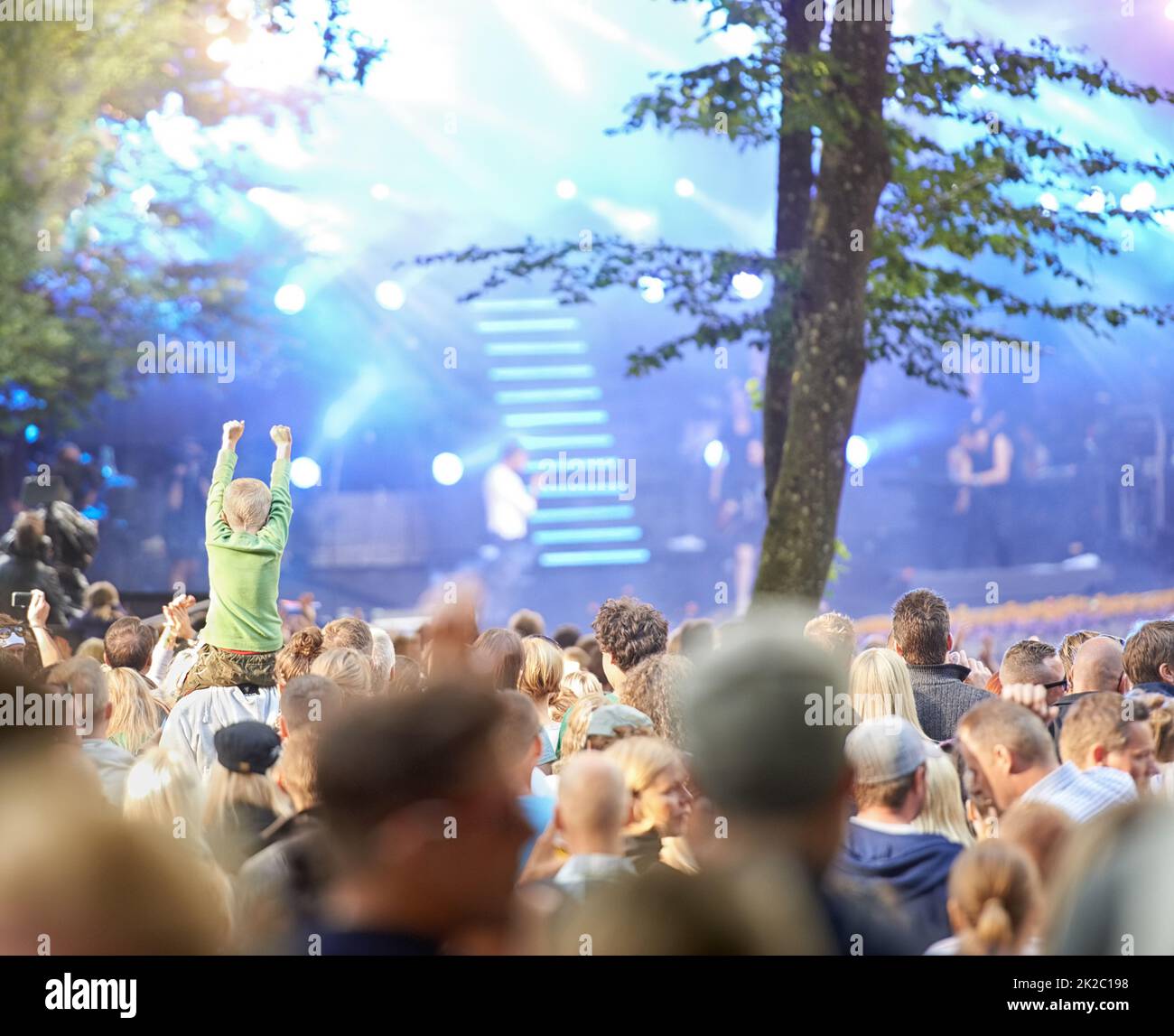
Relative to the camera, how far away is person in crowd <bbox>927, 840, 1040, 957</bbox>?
2.57 metres

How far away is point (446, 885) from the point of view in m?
2.05

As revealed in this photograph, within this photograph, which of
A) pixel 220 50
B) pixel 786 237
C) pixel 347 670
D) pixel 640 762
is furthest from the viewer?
pixel 220 50

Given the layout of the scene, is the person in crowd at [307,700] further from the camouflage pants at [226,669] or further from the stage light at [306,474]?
the stage light at [306,474]

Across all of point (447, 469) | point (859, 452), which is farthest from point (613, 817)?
point (859, 452)

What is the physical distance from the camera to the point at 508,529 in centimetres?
1664

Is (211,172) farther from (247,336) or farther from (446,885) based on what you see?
(446,885)

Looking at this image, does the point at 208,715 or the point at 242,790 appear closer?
the point at 242,790

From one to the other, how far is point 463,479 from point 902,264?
27.5ft

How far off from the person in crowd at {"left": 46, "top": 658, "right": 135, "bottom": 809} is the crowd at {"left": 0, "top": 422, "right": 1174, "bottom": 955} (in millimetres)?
11

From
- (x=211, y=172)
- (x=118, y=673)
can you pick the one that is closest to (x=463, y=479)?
(x=211, y=172)

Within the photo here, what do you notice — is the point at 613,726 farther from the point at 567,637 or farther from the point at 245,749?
the point at 567,637

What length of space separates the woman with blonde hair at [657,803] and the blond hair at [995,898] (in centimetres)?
71

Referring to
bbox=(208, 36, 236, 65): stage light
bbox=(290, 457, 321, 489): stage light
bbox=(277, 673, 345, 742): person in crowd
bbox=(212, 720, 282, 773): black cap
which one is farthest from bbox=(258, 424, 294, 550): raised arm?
bbox=(208, 36, 236, 65): stage light

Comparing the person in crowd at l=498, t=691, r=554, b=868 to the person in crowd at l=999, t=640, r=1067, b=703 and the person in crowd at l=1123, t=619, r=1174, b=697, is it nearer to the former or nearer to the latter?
the person in crowd at l=999, t=640, r=1067, b=703
